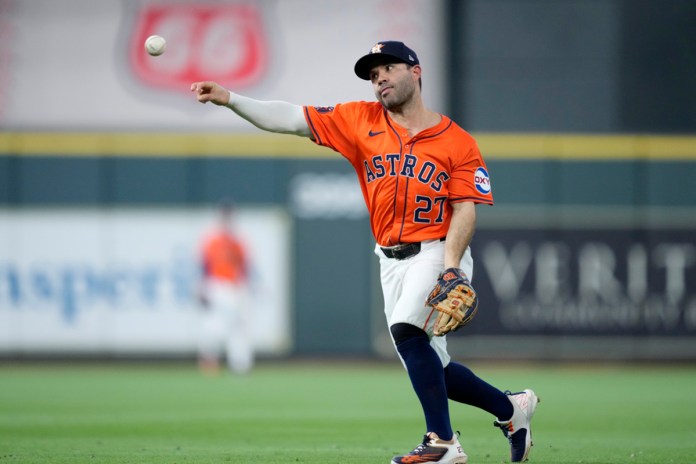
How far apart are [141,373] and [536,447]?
27.7ft

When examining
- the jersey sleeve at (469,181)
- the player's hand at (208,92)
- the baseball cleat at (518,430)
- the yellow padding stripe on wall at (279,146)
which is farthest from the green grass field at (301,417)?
the yellow padding stripe on wall at (279,146)

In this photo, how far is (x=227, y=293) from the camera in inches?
589

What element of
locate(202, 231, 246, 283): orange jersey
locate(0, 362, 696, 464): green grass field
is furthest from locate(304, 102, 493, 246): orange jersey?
locate(202, 231, 246, 283): orange jersey

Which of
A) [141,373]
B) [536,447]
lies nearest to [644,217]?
[141,373]

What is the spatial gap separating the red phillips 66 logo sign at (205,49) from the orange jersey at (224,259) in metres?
3.19

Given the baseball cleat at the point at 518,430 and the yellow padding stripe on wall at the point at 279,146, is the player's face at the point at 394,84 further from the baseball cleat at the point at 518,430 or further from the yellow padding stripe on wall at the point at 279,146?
the yellow padding stripe on wall at the point at 279,146

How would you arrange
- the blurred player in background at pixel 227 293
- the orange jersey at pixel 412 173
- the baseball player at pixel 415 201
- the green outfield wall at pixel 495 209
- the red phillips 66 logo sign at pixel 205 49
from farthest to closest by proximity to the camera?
the red phillips 66 logo sign at pixel 205 49
the green outfield wall at pixel 495 209
the blurred player in background at pixel 227 293
the orange jersey at pixel 412 173
the baseball player at pixel 415 201

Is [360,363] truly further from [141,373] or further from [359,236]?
[141,373]

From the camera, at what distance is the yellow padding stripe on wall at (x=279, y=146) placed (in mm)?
16438

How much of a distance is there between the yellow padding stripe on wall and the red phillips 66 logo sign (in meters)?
1.13

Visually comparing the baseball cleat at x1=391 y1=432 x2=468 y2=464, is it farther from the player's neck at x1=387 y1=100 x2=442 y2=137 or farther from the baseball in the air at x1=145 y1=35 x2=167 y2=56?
the baseball in the air at x1=145 y1=35 x2=167 y2=56

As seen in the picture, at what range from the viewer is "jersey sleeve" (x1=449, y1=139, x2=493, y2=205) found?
231 inches

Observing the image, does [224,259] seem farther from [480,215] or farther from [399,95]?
[399,95]

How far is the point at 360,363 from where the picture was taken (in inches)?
664
